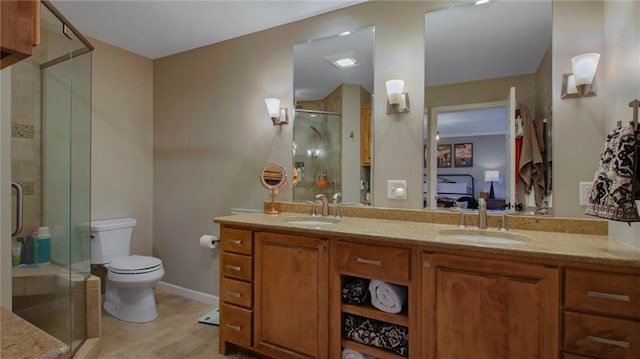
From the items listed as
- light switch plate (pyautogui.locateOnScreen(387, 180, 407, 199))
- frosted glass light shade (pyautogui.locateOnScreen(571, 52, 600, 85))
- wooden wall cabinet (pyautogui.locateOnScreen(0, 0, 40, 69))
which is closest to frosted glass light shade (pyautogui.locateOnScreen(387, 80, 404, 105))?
light switch plate (pyautogui.locateOnScreen(387, 180, 407, 199))

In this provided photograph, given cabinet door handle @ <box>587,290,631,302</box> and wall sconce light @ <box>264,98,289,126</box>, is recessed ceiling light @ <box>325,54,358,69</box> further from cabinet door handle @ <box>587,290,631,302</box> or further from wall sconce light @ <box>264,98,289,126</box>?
cabinet door handle @ <box>587,290,631,302</box>

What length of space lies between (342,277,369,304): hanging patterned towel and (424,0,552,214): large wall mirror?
0.69m

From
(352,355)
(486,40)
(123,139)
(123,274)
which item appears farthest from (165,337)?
(486,40)

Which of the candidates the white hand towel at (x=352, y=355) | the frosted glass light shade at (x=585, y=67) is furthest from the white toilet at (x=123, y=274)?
the frosted glass light shade at (x=585, y=67)

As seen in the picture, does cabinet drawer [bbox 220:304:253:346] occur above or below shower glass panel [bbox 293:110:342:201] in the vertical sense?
below

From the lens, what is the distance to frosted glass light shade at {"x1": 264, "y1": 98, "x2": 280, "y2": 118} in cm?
248

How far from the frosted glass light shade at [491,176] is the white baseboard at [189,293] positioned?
237cm

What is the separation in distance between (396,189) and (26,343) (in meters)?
1.85

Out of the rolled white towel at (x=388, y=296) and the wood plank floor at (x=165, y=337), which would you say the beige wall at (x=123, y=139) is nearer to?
the wood plank floor at (x=165, y=337)

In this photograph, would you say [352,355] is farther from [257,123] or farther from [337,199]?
[257,123]

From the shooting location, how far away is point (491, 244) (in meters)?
1.34

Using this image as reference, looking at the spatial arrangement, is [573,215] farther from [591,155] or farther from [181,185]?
[181,185]

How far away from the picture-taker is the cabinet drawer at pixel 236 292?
6.31 ft

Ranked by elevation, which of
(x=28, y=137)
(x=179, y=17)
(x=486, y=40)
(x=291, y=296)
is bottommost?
(x=291, y=296)
